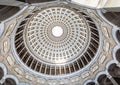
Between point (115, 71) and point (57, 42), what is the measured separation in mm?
9735

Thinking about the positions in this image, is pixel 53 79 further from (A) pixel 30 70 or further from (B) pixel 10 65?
(B) pixel 10 65

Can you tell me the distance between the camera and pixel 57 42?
28.1m

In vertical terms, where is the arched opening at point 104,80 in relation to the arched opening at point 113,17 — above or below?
below

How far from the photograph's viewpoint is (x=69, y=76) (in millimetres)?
24812

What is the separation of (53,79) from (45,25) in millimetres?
6587

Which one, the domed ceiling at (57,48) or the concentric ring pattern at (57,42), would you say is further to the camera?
the concentric ring pattern at (57,42)

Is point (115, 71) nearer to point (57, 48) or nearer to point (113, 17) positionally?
point (113, 17)

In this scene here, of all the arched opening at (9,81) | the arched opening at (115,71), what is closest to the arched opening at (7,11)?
the arched opening at (9,81)

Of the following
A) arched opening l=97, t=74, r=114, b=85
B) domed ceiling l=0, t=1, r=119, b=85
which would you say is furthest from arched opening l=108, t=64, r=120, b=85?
arched opening l=97, t=74, r=114, b=85

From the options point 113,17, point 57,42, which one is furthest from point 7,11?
point 57,42

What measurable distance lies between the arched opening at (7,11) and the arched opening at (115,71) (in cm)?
1126

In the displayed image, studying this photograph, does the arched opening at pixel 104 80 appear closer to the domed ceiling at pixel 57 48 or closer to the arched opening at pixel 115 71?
the domed ceiling at pixel 57 48

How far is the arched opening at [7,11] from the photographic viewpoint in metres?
12.4

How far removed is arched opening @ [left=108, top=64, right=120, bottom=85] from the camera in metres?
20.2
